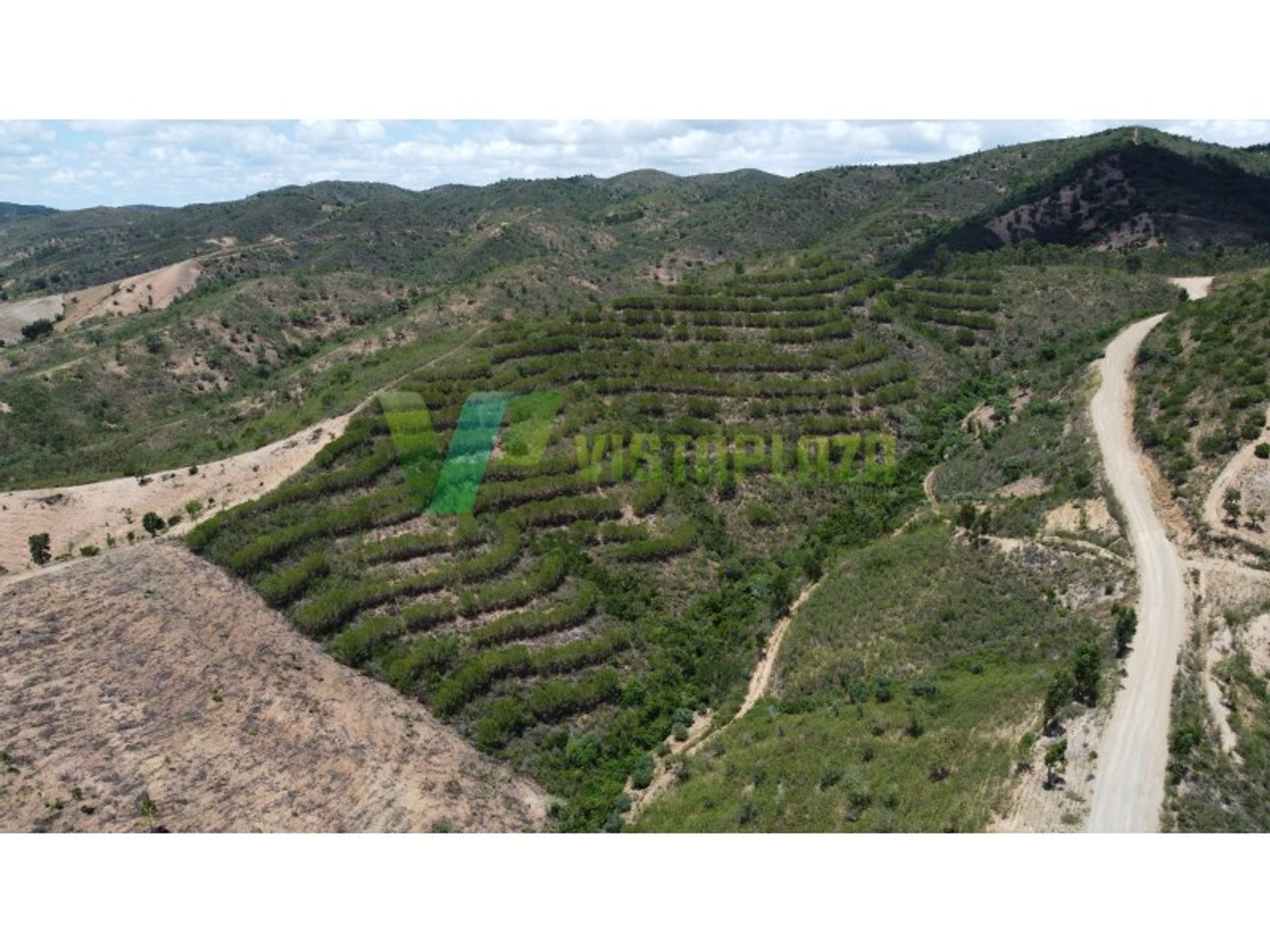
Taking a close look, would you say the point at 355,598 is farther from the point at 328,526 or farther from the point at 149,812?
the point at 149,812

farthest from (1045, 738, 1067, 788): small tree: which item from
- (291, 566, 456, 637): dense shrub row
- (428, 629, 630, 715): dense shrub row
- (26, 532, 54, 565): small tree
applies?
(26, 532, 54, 565): small tree

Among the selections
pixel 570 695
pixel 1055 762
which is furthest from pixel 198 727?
pixel 1055 762

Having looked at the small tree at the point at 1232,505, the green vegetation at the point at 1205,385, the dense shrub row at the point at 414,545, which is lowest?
the dense shrub row at the point at 414,545

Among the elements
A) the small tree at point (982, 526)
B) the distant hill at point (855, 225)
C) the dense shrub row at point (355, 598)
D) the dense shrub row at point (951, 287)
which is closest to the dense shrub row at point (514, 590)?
the dense shrub row at point (355, 598)

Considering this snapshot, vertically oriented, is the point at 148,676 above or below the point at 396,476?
below

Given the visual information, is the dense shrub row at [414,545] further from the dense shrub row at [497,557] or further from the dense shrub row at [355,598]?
the dense shrub row at [355,598]

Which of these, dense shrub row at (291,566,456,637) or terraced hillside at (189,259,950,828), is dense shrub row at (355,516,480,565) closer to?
terraced hillside at (189,259,950,828)

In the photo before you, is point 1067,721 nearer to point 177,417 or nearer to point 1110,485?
point 1110,485

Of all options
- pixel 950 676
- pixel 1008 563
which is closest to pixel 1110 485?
pixel 1008 563
